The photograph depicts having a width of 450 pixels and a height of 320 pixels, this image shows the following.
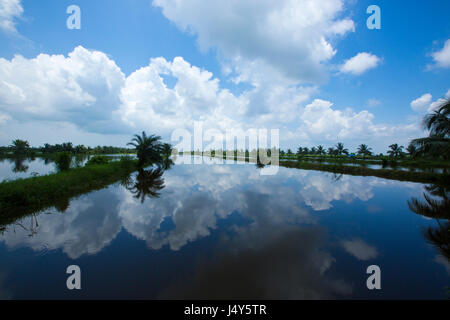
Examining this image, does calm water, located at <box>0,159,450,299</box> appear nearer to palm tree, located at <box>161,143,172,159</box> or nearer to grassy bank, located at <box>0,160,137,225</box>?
grassy bank, located at <box>0,160,137,225</box>

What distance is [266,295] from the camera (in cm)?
269

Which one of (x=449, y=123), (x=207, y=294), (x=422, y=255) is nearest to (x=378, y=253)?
(x=422, y=255)

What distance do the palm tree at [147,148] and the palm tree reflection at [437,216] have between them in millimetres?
25000

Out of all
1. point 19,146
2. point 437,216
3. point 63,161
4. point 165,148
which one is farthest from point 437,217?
point 19,146

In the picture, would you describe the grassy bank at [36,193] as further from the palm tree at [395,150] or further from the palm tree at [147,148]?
the palm tree at [395,150]

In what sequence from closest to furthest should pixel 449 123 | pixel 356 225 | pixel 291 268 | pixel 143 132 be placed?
pixel 291 268, pixel 356 225, pixel 449 123, pixel 143 132

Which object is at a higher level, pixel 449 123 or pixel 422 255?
pixel 449 123

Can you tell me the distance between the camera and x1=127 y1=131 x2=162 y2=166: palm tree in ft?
71.8

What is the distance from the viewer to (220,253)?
3.85 meters

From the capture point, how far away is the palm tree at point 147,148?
21891mm

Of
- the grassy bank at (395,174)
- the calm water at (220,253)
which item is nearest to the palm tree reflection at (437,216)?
the calm water at (220,253)

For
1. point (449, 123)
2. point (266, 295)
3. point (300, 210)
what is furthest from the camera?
Result: point (449, 123)
